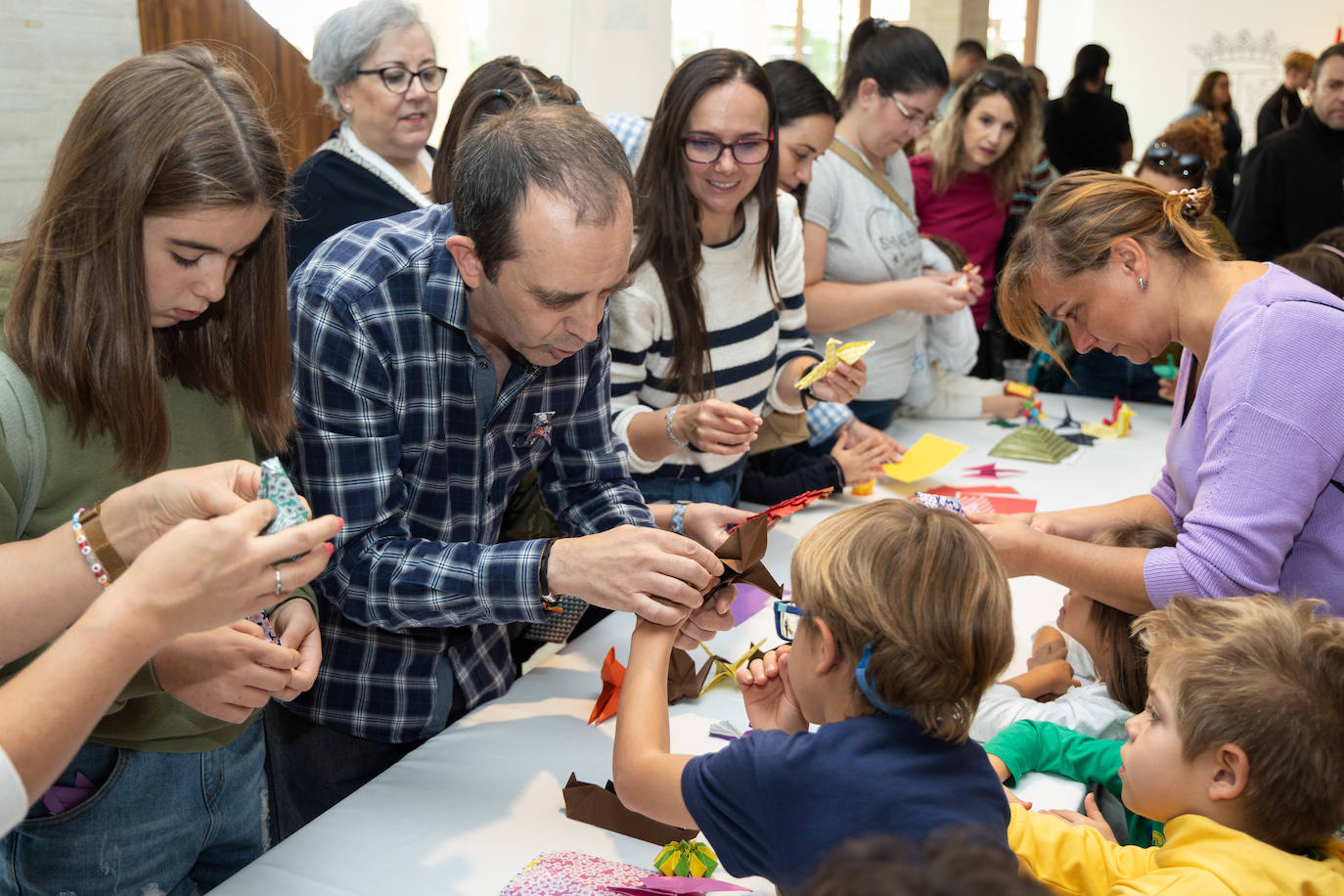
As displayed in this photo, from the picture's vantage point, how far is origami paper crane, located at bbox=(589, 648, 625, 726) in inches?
75.7

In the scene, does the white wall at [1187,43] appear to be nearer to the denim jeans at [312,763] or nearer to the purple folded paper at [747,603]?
the purple folded paper at [747,603]

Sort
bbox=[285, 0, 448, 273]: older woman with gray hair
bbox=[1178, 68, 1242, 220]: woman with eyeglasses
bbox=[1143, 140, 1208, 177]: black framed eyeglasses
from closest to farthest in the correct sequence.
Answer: bbox=[285, 0, 448, 273]: older woman with gray hair < bbox=[1143, 140, 1208, 177]: black framed eyeglasses < bbox=[1178, 68, 1242, 220]: woman with eyeglasses

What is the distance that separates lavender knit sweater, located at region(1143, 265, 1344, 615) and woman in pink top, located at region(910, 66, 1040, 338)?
252 centimetres

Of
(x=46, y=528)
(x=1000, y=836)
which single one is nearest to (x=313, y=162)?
(x=46, y=528)

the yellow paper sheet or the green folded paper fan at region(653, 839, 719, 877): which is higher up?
the yellow paper sheet

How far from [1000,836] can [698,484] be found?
1.57 meters

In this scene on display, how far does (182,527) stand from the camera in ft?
3.40

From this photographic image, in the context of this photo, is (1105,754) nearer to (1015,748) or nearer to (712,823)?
(1015,748)

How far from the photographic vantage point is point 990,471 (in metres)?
3.36

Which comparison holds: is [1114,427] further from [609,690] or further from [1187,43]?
[1187,43]

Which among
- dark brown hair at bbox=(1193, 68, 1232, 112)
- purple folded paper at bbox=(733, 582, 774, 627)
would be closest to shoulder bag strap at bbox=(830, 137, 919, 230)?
purple folded paper at bbox=(733, 582, 774, 627)

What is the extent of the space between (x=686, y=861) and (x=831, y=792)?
1.28 feet

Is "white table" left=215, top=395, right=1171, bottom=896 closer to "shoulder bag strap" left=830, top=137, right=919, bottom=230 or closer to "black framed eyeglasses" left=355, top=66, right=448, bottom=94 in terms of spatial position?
"black framed eyeglasses" left=355, top=66, right=448, bottom=94

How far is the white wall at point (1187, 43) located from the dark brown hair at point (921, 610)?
10453 mm
